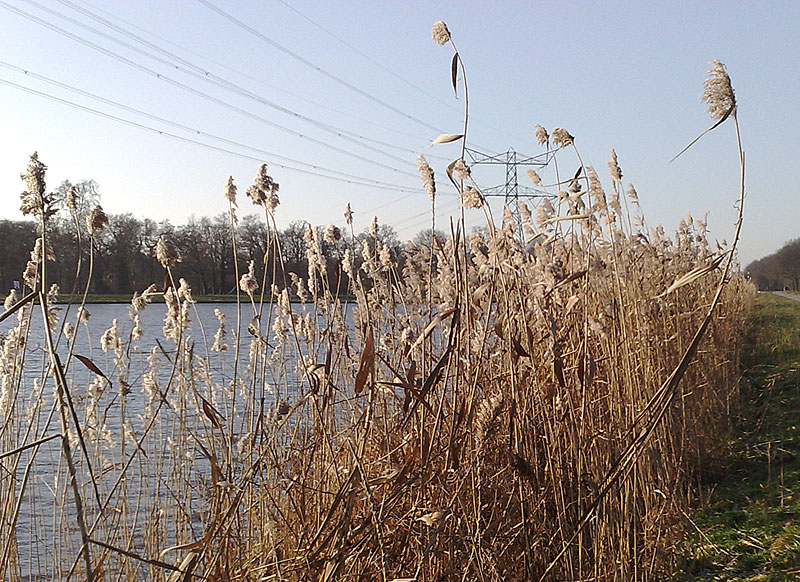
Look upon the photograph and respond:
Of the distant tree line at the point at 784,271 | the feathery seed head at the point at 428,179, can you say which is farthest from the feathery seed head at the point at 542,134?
the distant tree line at the point at 784,271

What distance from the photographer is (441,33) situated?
4.95ft

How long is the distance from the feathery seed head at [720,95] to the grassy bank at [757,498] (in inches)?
37.9

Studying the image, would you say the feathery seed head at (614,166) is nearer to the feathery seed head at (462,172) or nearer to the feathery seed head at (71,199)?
the feathery seed head at (462,172)

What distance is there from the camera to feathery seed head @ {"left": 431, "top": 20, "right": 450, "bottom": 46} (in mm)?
1504

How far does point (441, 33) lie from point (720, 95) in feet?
1.91

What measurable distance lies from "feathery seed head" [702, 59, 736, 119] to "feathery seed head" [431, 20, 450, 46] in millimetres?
541

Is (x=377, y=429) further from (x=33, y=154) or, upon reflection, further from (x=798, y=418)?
(x=798, y=418)

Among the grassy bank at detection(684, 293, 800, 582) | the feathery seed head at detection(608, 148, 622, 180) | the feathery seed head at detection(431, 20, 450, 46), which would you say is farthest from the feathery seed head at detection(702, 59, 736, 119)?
the feathery seed head at detection(608, 148, 622, 180)

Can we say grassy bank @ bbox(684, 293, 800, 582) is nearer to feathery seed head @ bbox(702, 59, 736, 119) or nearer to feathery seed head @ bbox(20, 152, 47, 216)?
feathery seed head @ bbox(702, 59, 736, 119)

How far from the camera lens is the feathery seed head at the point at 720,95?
1.19 m

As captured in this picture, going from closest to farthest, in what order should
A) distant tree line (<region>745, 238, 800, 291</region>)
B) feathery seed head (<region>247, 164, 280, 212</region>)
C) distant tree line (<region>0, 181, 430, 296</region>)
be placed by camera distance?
1. feathery seed head (<region>247, 164, 280, 212</region>)
2. distant tree line (<region>0, 181, 430, 296</region>)
3. distant tree line (<region>745, 238, 800, 291</region>)

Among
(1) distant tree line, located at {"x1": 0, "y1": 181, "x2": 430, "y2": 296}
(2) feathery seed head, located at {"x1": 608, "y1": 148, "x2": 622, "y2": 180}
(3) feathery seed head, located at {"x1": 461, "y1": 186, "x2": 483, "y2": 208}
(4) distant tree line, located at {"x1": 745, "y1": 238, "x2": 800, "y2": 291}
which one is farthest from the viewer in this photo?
(4) distant tree line, located at {"x1": 745, "y1": 238, "x2": 800, "y2": 291}

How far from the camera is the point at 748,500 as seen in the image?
11.1 ft

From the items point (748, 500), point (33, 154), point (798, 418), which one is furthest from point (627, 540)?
point (798, 418)
